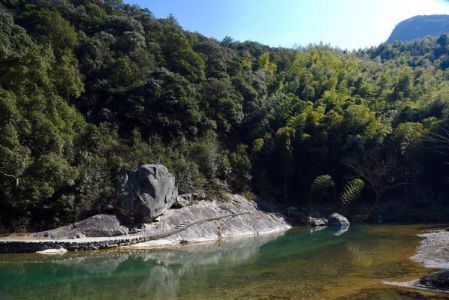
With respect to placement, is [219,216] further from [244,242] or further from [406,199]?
[406,199]

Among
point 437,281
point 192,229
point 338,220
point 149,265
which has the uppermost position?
point 192,229

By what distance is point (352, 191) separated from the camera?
5253 cm

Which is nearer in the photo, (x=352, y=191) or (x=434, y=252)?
(x=434, y=252)

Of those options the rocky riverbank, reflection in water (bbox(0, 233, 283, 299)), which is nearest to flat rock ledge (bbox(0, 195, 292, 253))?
reflection in water (bbox(0, 233, 283, 299))

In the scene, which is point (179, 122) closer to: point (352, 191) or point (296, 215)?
point (296, 215)

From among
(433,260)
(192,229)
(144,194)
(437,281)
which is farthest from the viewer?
(192,229)

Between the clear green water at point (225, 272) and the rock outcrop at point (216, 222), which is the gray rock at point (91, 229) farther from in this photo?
the clear green water at point (225, 272)

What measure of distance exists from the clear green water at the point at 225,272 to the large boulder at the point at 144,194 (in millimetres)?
4689

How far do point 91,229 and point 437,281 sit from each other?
22.4m

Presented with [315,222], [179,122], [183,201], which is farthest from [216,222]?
[315,222]

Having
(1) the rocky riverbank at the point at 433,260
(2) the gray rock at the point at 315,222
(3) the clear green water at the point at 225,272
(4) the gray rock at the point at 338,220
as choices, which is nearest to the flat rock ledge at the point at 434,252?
(1) the rocky riverbank at the point at 433,260

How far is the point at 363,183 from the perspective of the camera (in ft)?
172

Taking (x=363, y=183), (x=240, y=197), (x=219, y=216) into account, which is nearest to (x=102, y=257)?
(x=219, y=216)

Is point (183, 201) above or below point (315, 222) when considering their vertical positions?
above
